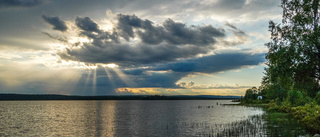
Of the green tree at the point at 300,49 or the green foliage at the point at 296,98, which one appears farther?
the green foliage at the point at 296,98

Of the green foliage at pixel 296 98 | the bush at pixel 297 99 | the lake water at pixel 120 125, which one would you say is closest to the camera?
the lake water at pixel 120 125

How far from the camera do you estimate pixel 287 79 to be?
3594 centimetres

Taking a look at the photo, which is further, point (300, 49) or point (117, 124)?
point (117, 124)

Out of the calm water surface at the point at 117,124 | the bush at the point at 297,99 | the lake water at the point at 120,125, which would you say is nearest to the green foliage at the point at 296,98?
the bush at the point at 297,99

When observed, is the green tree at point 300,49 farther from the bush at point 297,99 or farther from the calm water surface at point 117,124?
the bush at point 297,99

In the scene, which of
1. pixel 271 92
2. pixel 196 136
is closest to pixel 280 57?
pixel 196 136

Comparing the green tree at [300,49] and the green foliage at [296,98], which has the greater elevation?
the green tree at [300,49]

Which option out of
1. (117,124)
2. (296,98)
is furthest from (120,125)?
(296,98)

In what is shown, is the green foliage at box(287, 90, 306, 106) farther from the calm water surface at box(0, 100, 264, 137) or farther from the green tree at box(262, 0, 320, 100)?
the green tree at box(262, 0, 320, 100)

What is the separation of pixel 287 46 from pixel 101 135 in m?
37.2

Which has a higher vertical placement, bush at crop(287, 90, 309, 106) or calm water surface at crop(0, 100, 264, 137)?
bush at crop(287, 90, 309, 106)

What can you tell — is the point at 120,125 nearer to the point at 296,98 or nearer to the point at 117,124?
the point at 117,124

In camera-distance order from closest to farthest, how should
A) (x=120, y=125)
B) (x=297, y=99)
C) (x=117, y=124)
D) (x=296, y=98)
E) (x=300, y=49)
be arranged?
(x=300, y=49)
(x=120, y=125)
(x=117, y=124)
(x=297, y=99)
(x=296, y=98)

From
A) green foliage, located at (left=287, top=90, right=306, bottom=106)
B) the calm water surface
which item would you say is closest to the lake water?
the calm water surface
